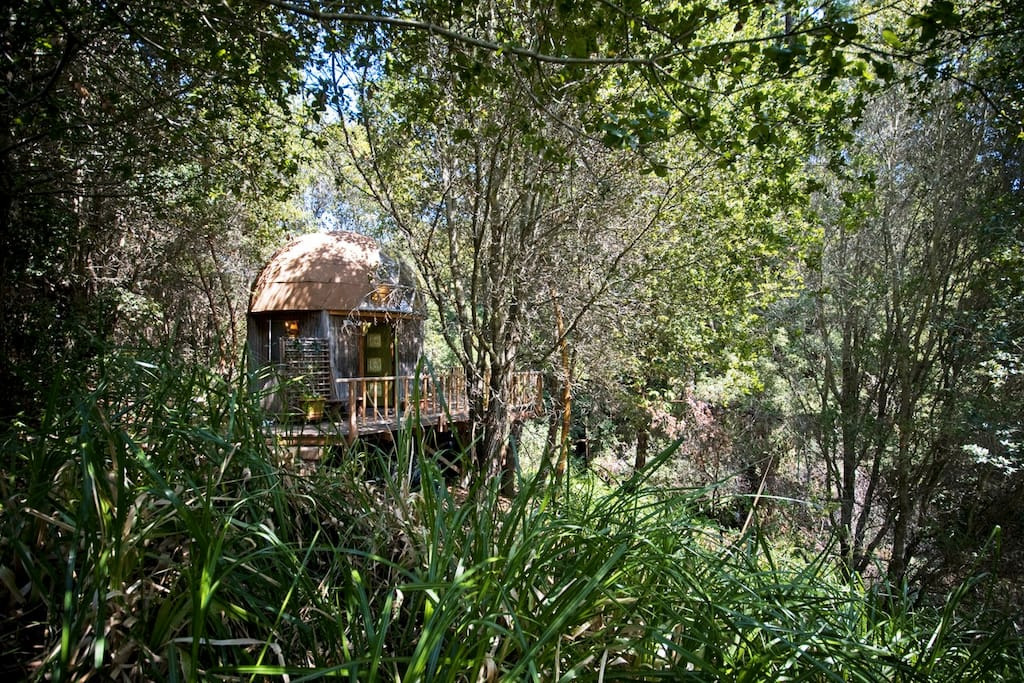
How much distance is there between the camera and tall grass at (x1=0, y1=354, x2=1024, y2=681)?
2.78 ft

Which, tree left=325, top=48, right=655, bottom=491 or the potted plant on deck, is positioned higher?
tree left=325, top=48, right=655, bottom=491

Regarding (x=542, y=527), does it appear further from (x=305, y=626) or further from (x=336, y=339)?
(x=336, y=339)

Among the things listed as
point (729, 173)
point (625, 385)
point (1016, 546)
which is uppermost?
point (729, 173)

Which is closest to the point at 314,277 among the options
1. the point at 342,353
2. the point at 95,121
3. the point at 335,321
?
the point at 335,321

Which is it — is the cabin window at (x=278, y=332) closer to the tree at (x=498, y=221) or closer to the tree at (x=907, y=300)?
the tree at (x=498, y=221)

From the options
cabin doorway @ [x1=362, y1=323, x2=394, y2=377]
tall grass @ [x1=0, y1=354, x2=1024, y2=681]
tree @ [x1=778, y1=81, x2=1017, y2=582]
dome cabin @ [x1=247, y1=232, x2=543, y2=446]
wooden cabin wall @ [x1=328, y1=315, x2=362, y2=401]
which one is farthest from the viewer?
cabin doorway @ [x1=362, y1=323, x2=394, y2=377]

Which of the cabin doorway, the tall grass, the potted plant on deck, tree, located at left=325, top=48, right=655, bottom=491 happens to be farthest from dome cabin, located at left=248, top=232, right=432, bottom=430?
the tall grass

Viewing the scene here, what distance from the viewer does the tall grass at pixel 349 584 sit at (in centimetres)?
85

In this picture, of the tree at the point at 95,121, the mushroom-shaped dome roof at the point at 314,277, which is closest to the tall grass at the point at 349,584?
the tree at the point at 95,121

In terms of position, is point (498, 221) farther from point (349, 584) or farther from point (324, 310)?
point (349, 584)

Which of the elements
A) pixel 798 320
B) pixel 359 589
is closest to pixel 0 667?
pixel 359 589

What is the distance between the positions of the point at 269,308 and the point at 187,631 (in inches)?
469

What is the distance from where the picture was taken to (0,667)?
0.87 meters

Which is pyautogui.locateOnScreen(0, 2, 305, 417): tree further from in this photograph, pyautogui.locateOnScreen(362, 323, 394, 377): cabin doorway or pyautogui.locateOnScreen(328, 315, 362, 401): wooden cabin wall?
pyautogui.locateOnScreen(362, 323, 394, 377): cabin doorway
